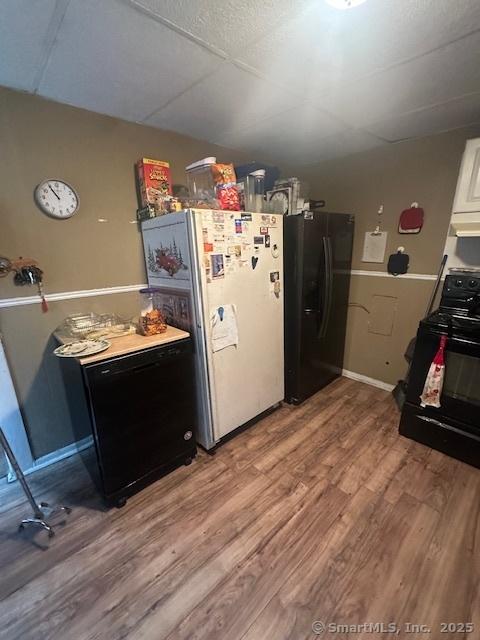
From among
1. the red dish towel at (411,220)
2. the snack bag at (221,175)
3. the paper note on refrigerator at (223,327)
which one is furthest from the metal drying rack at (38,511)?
the red dish towel at (411,220)

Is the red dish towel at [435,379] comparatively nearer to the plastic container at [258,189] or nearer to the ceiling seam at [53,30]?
the plastic container at [258,189]

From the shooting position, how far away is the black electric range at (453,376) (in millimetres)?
1741

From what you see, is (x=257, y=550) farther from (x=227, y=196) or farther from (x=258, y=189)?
(x=258, y=189)

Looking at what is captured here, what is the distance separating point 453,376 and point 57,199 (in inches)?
110

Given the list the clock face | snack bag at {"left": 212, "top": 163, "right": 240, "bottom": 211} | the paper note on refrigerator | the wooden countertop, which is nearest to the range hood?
snack bag at {"left": 212, "top": 163, "right": 240, "bottom": 211}

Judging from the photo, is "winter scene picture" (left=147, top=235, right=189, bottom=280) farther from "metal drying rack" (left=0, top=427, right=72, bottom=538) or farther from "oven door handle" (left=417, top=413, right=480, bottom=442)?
"oven door handle" (left=417, top=413, right=480, bottom=442)

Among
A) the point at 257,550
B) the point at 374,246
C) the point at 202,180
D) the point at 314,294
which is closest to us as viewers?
the point at 257,550

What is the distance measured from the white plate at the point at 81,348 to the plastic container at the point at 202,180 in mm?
1110

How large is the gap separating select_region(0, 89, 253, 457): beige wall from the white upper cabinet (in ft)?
6.41

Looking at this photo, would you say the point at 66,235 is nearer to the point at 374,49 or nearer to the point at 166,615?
the point at 374,49

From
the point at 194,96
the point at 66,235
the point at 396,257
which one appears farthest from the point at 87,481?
the point at 396,257

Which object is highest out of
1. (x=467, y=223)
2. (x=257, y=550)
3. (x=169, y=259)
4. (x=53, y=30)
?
(x=53, y=30)

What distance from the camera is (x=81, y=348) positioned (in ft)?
4.67

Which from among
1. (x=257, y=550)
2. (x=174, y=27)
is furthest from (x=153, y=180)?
(x=257, y=550)
